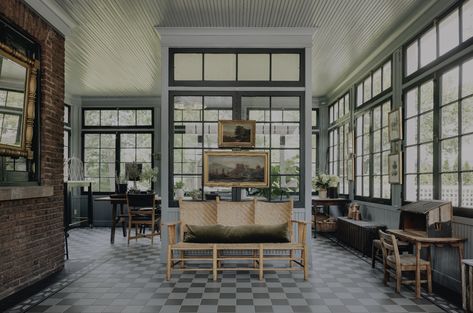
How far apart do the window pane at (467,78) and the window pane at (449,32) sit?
40 centimetres

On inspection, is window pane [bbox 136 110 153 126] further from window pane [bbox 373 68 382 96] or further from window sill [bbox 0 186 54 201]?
window pane [bbox 373 68 382 96]

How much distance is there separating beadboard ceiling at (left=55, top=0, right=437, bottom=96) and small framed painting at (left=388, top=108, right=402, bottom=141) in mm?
1342

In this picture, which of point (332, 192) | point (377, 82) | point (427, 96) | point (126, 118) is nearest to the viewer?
point (427, 96)

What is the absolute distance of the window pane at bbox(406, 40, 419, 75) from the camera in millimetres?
5977

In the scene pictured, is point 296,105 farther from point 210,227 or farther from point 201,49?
point 210,227

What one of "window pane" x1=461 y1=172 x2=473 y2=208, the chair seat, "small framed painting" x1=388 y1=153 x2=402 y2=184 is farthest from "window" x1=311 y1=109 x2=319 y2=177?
"window pane" x1=461 y1=172 x2=473 y2=208

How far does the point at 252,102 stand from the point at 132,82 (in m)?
4.38

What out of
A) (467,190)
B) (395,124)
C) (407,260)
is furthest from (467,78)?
(407,260)

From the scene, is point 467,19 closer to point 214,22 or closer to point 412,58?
point 412,58

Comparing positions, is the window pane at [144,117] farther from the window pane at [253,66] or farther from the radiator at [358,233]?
the radiator at [358,233]

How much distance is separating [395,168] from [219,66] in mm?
3354

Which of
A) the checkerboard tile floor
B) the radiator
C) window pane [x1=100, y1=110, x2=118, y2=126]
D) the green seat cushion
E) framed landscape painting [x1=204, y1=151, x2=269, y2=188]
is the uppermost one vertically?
window pane [x1=100, y1=110, x2=118, y2=126]

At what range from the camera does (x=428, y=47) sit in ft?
18.4

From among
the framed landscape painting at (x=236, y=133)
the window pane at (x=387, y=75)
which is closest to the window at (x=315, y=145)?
the window pane at (x=387, y=75)
